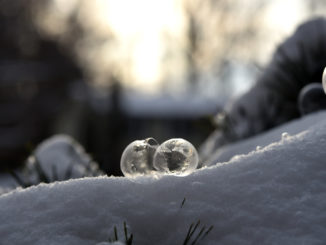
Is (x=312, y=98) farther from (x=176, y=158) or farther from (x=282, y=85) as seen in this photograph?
(x=176, y=158)

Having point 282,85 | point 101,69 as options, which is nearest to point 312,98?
point 282,85

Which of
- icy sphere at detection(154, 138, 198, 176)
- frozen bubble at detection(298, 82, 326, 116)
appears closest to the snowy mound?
icy sphere at detection(154, 138, 198, 176)

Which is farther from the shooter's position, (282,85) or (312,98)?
(282,85)

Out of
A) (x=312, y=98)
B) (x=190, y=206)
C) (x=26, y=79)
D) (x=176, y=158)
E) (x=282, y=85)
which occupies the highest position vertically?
(x=26, y=79)

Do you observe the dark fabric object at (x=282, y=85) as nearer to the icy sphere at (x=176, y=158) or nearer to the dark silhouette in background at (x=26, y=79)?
the icy sphere at (x=176, y=158)

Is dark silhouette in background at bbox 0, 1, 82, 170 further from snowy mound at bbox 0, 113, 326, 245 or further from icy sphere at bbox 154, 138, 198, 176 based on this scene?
snowy mound at bbox 0, 113, 326, 245

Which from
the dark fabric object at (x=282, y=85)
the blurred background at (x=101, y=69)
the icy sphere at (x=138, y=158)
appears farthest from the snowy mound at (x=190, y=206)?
the blurred background at (x=101, y=69)
